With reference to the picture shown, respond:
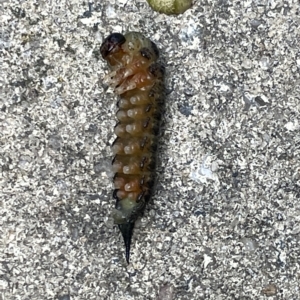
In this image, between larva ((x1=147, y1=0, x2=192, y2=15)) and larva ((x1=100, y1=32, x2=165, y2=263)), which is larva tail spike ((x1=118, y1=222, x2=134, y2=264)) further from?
larva ((x1=147, y1=0, x2=192, y2=15))

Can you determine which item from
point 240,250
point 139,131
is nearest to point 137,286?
point 240,250

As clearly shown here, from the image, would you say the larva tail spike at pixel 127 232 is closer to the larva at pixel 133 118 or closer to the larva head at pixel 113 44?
the larva at pixel 133 118

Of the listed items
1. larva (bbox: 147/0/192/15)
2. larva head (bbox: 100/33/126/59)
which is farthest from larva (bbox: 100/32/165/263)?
larva (bbox: 147/0/192/15)

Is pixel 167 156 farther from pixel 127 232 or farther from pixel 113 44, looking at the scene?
pixel 113 44

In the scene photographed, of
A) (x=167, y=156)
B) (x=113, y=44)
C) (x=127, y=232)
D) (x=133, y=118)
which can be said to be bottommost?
(x=127, y=232)

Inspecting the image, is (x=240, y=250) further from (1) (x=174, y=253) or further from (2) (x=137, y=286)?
(2) (x=137, y=286)

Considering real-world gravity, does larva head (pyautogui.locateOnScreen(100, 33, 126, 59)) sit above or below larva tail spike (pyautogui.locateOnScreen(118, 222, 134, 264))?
above

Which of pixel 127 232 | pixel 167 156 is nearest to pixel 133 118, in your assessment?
pixel 167 156
